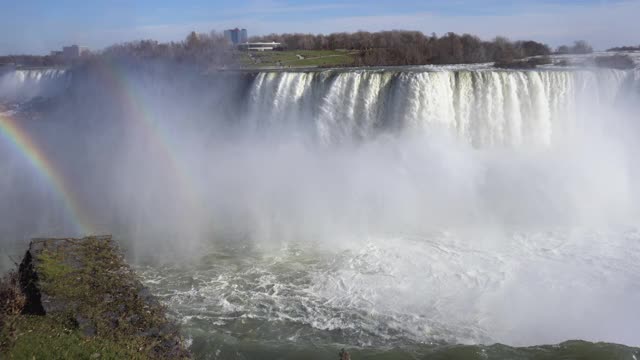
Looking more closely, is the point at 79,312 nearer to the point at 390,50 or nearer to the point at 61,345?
the point at 61,345

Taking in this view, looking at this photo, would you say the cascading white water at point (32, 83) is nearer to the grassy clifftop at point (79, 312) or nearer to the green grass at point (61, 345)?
the grassy clifftop at point (79, 312)

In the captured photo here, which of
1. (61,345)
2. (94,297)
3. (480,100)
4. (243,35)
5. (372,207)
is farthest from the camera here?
(243,35)

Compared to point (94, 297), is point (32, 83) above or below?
above

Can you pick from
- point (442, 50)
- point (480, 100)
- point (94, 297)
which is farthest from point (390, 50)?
point (94, 297)

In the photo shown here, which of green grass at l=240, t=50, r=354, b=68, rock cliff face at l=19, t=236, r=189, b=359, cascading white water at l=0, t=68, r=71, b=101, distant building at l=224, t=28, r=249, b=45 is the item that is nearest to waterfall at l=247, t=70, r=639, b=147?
rock cliff face at l=19, t=236, r=189, b=359

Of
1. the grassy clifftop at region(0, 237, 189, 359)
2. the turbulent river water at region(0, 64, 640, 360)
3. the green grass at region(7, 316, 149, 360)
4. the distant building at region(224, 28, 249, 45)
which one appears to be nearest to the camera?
the green grass at region(7, 316, 149, 360)

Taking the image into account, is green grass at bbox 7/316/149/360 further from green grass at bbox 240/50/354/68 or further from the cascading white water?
green grass at bbox 240/50/354/68

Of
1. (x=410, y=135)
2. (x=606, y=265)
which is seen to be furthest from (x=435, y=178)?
(x=606, y=265)
